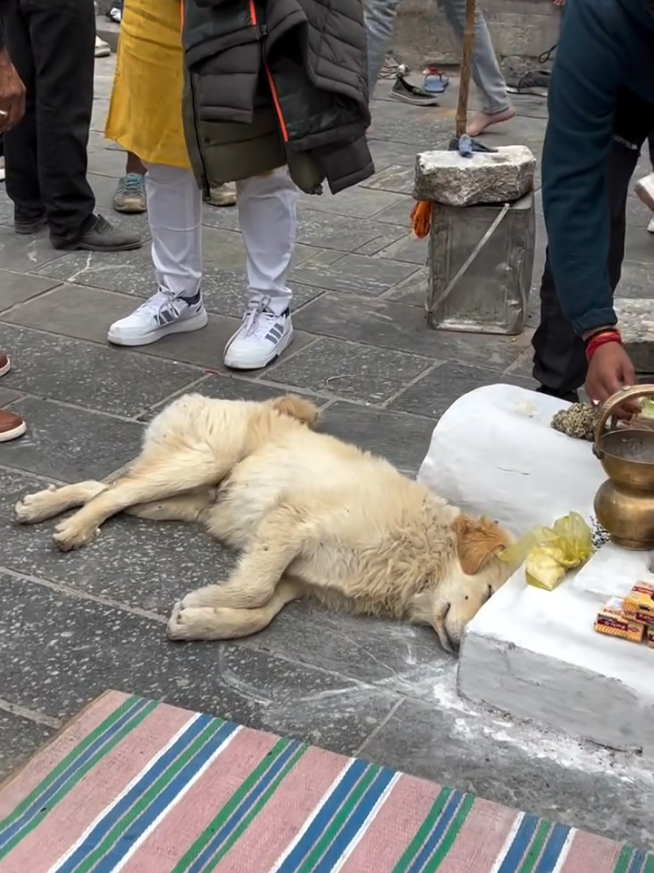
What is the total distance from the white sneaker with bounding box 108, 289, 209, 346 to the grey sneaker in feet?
5.57

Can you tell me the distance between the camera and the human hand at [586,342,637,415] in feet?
9.33

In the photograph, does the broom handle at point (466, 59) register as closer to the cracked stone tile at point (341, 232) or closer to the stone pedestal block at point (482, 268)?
the stone pedestal block at point (482, 268)

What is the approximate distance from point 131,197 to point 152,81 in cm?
207

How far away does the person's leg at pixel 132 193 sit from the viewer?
6402 millimetres

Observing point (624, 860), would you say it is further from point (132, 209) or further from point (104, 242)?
point (132, 209)

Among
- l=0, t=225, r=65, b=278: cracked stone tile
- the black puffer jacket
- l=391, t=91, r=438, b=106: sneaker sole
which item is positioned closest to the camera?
the black puffer jacket

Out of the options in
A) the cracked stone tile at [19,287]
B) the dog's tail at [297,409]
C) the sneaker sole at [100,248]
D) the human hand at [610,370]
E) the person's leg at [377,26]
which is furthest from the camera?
the person's leg at [377,26]

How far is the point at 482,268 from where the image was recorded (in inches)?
190

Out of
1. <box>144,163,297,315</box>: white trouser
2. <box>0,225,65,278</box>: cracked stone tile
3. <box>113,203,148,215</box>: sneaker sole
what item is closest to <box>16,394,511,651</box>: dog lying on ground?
<box>144,163,297,315</box>: white trouser

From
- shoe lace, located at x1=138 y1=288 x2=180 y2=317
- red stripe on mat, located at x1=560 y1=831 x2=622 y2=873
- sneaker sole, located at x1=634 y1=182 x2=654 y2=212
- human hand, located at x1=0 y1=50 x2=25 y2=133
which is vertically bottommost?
shoe lace, located at x1=138 y1=288 x2=180 y2=317

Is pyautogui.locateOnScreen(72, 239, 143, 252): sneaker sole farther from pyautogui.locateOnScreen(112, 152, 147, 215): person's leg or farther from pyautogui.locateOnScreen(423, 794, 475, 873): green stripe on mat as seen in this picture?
pyautogui.locateOnScreen(423, 794, 475, 873): green stripe on mat

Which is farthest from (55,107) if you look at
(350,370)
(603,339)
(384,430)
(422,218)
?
(603,339)

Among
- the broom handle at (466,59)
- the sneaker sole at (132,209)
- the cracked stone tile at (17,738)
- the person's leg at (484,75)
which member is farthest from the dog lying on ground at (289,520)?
the person's leg at (484,75)

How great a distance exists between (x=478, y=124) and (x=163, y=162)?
397 cm
